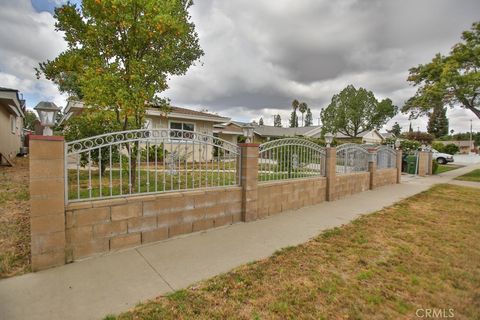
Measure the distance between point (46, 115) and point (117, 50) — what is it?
260cm

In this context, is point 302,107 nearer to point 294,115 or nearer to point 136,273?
point 294,115

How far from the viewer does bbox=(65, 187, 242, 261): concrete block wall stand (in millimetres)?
3326

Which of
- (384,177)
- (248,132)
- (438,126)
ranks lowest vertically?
(384,177)

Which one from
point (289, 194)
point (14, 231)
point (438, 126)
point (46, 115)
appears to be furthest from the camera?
point (438, 126)

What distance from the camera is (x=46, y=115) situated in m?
3.25

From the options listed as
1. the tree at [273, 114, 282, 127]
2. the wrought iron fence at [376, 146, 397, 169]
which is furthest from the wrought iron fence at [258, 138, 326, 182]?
the tree at [273, 114, 282, 127]

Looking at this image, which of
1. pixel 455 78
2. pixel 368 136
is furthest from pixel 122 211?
pixel 368 136

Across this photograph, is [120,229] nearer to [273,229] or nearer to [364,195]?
[273,229]

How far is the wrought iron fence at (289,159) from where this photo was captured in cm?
582

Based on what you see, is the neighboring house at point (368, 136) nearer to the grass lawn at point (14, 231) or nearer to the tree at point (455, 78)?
the tree at point (455, 78)

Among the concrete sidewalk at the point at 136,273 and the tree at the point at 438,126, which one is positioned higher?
the tree at the point at 438,126

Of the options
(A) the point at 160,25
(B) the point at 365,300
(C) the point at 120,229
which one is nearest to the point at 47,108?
(C) the point at 120,229

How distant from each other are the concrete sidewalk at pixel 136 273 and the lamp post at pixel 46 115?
5.92 feet

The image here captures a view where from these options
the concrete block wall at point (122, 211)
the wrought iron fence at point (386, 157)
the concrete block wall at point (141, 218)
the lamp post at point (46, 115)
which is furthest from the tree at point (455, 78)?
the lamp post at point (46, 115)
